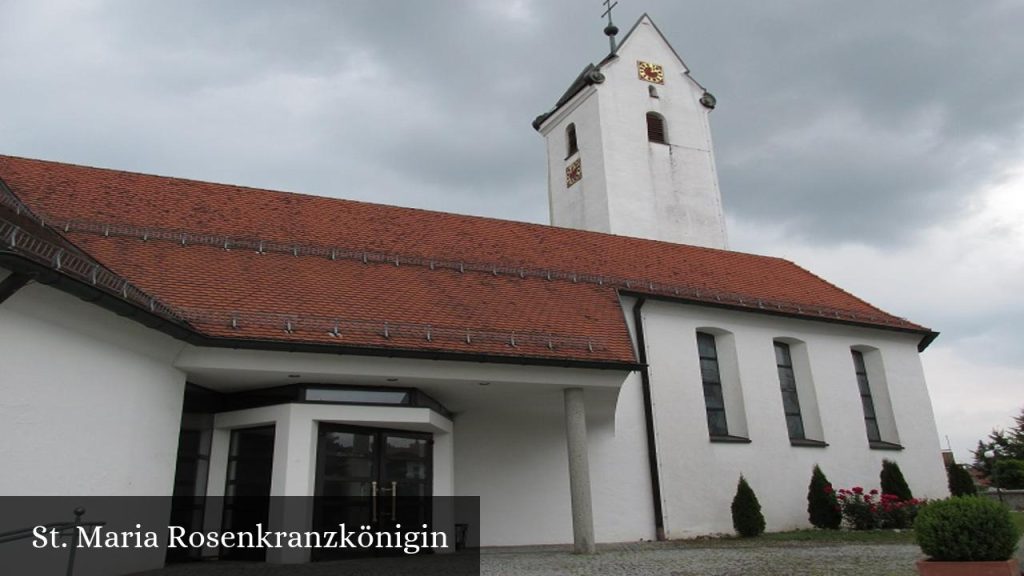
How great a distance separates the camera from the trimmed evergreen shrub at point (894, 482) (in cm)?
1819

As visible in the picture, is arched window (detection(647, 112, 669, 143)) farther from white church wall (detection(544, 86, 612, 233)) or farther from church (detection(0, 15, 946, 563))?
church (detection(0, 15, 946, 563))

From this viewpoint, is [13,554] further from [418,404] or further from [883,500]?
[883,500]

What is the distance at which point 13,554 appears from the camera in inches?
300

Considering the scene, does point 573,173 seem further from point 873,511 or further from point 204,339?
point 204,339

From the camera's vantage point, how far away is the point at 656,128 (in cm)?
2794

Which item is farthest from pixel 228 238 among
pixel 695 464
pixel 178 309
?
pixel 695 464

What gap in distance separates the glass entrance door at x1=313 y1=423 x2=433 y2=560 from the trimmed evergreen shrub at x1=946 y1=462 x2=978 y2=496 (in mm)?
15138

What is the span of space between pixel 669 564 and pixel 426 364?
4560 millimetres

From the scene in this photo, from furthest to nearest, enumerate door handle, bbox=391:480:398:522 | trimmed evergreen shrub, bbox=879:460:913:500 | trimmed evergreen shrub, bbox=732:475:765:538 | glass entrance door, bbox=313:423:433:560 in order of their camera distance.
Answer: trimmed evergreen shrub, bbox=879:460:913:500 → trimmed evergreen shrub, bbox=732:475:765:538 → door handle, bbox=391:480:398:522 → glass entrance door, bbox=313:423:433:560

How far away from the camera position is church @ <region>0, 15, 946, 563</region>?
894 cm

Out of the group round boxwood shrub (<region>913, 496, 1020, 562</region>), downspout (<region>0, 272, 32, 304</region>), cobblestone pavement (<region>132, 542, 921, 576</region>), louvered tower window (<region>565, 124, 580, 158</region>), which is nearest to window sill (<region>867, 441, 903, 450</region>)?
cobblestone pavement (<region>132, 542, 921, 576</region>)

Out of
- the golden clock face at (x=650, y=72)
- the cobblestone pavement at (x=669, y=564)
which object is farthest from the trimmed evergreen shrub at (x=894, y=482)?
the golden clock face at (x=650, y=72)

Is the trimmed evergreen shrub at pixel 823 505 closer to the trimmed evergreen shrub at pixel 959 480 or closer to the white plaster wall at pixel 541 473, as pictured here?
the white plaster wall at pixel 541 473

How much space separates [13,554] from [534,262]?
454 inches
